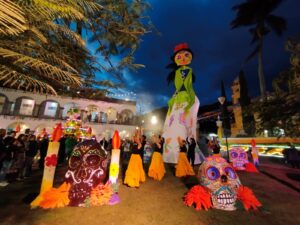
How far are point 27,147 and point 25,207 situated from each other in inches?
145

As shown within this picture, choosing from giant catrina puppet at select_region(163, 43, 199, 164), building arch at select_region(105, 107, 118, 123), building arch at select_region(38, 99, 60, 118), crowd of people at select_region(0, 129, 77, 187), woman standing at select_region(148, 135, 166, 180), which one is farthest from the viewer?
building arch at select_region(105, 107, 118, 123)

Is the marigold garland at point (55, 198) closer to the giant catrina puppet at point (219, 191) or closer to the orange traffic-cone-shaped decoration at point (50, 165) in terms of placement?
the orange traffic-cone-shaped decoration at point (50, 165)

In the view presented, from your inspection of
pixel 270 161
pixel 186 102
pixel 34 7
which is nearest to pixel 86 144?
pixel 34 7

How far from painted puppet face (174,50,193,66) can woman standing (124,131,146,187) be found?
7056mm

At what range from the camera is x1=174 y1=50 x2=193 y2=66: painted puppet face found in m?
11.6

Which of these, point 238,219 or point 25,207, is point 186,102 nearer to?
point 238,219

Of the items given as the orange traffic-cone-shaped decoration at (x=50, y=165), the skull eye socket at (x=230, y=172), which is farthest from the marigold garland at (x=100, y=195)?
the skull eye socket at (x=230, y=172)

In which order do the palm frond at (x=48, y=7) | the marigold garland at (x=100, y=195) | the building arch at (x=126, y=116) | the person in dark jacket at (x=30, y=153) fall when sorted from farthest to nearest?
the building arch at (x=126, y=116)
the person in dark jacket at (x=30, y=153)
the marigold garland at (x=100, y=195)
the palm frond at (x=48, y=7)

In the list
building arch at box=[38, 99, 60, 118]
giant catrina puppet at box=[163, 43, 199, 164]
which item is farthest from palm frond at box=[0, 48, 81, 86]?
building arch at box=[38, 99, 60, 118]

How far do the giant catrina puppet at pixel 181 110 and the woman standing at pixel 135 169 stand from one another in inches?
172

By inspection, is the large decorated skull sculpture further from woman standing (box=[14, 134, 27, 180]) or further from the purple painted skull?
woman standing (box=[14, 134, 27, 180])

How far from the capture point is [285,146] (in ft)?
44.1

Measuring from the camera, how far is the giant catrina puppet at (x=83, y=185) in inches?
172

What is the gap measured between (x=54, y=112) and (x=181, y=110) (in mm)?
21858
